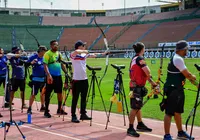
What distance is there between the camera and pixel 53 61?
9570 mm

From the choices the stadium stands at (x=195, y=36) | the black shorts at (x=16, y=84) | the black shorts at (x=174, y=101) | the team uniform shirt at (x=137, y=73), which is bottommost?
the black shorts at (x=16, y=84)

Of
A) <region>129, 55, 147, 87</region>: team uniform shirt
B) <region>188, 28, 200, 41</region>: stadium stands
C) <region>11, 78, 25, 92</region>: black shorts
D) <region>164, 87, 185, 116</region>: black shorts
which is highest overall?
<region>188, 28, 200, 41</region>: stadium stands

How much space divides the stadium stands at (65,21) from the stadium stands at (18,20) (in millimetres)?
2727

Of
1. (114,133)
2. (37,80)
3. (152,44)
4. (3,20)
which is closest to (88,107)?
(37,80)

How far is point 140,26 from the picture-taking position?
74.4 m

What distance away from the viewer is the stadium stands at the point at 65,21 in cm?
8725

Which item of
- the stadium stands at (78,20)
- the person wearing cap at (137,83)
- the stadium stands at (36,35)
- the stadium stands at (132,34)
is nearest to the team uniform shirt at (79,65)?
the person wearing cap at (137,83)

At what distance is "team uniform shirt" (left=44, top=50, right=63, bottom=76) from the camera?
31.1 feet

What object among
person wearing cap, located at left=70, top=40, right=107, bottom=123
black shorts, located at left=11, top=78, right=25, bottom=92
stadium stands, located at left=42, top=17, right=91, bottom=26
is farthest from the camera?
stadium stands, located at left=42, top=17, right=91, bottom=26

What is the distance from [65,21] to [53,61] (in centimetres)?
8025

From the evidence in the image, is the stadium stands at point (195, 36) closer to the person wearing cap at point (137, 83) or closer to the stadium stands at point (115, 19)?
the stadium stands at point (115, 19)

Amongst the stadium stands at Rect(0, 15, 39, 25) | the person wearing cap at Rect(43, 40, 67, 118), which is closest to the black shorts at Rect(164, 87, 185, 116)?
the person wearing cap at Rect(43, 40, 67, 118)

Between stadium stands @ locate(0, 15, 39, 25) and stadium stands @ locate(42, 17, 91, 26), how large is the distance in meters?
2.73

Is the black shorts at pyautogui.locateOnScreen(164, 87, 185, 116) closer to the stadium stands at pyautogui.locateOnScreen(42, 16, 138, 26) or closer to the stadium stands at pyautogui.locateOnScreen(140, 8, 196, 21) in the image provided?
the stadium stands at pyautogui.locateOnScreen(140, 8, 196, 21)
